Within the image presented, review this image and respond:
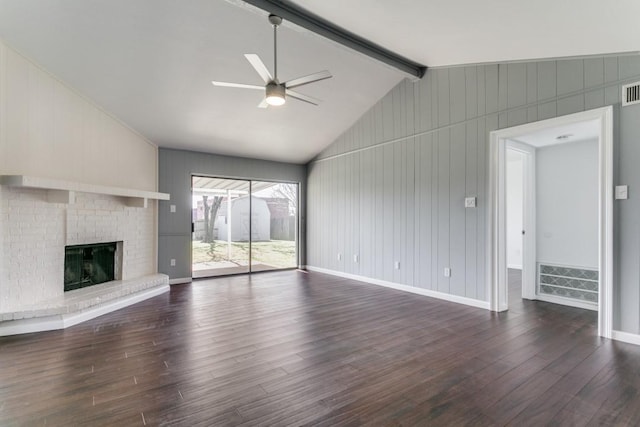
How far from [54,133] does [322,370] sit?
4.33 metres

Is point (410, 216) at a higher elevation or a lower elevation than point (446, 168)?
lower

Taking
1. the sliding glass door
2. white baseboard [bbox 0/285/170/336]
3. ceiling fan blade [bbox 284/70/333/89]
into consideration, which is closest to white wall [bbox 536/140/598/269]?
ceiling fan blade [bbox 284/70/333/89]

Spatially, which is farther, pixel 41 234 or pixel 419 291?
pixel 419 291

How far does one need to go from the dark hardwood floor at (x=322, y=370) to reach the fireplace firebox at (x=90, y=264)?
0.93 meters

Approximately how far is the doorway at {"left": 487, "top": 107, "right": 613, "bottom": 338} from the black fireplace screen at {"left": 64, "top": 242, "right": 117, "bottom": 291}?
5.82 m

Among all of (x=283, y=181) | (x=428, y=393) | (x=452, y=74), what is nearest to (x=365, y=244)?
(x=283, y=181)

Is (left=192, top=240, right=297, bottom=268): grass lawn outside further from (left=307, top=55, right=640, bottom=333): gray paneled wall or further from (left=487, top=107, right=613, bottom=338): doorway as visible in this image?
(left=487, top=107, right=613, bottom=338): doorway

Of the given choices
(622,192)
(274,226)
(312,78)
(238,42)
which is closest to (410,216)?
(622,192)

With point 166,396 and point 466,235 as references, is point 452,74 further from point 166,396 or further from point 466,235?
point 166,396

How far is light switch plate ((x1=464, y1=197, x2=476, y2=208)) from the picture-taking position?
14.4ft

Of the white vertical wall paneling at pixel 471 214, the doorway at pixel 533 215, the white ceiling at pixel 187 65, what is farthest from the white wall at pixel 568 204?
the white ceiling at pixel 187 65

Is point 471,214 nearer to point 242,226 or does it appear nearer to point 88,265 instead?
point 242,226

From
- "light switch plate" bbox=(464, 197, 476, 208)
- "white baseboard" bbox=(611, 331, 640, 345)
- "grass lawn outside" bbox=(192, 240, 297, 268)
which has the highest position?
"light switch plate" bbox=(464, 197, 476, 208)

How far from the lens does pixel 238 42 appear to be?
12.5 feet
